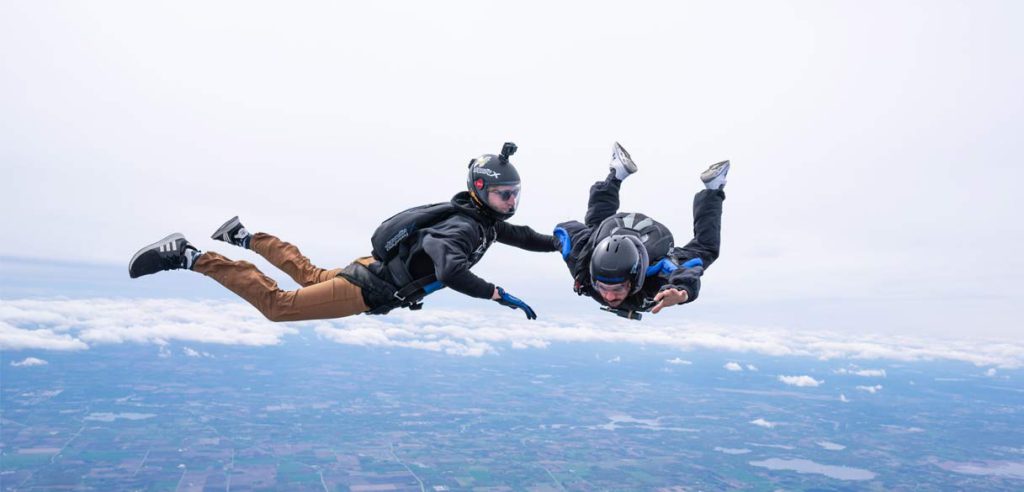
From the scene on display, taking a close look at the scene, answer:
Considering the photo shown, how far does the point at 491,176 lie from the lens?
6441 mm

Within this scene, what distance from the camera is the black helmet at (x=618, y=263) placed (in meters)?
6.35

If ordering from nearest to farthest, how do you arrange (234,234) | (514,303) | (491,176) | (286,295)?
(514,303)
(491,176)
(286,295)
(234,234)

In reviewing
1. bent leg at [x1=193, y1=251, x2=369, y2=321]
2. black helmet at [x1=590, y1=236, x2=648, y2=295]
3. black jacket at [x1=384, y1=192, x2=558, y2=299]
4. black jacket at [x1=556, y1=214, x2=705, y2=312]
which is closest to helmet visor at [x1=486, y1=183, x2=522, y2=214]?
black jacket at [x1=384, y1=192, x2=558, y2=299]

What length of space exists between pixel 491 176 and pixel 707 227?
3002 mm

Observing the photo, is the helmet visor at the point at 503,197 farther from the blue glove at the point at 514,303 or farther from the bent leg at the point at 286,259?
the bent leg at the point at 286,259

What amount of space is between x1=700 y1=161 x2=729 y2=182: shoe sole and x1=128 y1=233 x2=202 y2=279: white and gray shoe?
614cm

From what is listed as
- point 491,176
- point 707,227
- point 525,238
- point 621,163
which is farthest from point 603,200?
point 491,176

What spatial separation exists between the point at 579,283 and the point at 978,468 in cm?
19499

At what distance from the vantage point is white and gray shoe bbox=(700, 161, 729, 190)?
7.62 metres

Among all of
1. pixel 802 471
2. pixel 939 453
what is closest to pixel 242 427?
pixel 802 471

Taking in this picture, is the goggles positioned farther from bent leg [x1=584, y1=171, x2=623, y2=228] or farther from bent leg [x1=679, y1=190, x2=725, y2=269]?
bent leg [x1=679, y1=190, x2=725, y2=269]

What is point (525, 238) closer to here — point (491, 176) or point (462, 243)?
point (491, 176)

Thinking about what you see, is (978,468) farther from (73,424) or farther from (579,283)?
(73,424)

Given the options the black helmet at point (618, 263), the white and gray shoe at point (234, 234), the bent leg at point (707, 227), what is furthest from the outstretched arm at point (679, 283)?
the white and gray shoe at point (234, 234)
